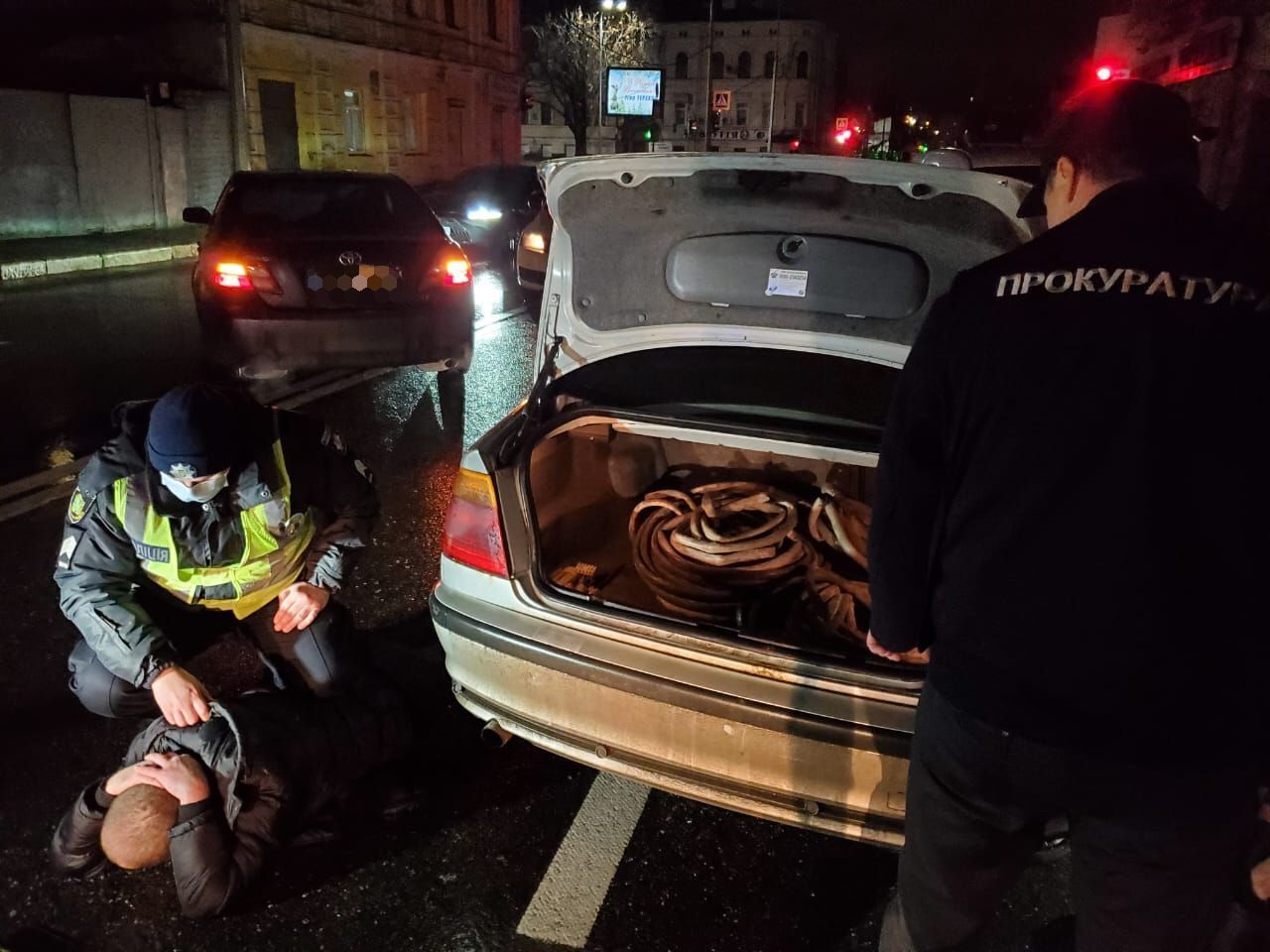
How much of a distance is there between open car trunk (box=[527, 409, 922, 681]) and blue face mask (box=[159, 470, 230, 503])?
813 mm

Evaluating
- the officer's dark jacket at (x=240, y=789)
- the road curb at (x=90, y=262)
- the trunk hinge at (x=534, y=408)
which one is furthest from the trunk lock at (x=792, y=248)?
the road curb at (x=90, y=262)

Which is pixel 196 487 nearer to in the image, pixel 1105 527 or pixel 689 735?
pixel 689 735

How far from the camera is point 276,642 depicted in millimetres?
2896

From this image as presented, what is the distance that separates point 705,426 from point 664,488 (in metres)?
1.16

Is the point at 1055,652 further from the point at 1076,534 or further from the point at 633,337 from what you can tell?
the point at 633,337

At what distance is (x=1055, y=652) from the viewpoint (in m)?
1.50

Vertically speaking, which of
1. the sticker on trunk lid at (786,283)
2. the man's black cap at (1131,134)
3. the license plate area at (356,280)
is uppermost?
the man's black cap at (1131,134)

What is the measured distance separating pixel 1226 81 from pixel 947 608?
60.0ft

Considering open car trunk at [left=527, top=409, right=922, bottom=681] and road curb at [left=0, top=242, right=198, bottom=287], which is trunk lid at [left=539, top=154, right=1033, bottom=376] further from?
road curb at [left=0, top=242, right=198, bottom=287]

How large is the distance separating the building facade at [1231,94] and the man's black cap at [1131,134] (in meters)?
13.7

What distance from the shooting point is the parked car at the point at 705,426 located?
2262 millimetres

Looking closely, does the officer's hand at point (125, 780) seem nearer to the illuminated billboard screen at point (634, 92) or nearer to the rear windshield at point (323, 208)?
the rear windshield at point (323, 208)

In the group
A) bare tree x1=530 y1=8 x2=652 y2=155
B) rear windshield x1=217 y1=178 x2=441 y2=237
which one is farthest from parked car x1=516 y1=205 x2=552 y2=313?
bare tree x1=530 y1=8 x2=652 y2=155

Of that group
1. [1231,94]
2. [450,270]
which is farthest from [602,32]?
[450,270]
